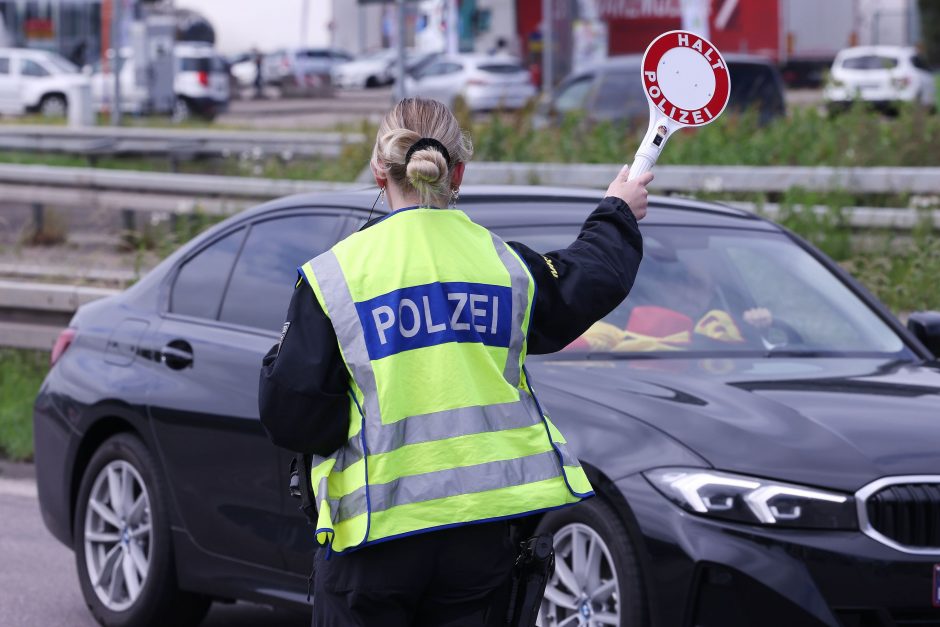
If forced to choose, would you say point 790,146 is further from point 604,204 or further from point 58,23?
point 58,23

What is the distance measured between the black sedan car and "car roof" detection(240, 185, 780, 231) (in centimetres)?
1

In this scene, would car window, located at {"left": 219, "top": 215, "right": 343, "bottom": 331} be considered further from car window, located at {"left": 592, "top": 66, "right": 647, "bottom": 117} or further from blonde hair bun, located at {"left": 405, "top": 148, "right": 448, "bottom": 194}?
car window, located at {"left": 592, "top": 66, "right": 647, "bottom": 117}

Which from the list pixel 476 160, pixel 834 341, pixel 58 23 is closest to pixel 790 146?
pixel 476 160

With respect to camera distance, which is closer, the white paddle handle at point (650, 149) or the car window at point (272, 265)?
the white paddle handle at point (650, 149)

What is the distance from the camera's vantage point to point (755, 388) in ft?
15.4

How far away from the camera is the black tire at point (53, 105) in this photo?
42844mm

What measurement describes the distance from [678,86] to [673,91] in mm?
17

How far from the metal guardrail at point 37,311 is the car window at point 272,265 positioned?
11.4ft

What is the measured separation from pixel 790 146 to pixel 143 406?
28.0 feet

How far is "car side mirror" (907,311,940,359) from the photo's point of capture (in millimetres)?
5559

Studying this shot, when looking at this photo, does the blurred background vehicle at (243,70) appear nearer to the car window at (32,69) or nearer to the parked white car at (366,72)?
the parked white car at (366,72)

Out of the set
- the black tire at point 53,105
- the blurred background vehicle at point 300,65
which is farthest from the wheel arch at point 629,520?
the blurred background vehicle at point 300,65

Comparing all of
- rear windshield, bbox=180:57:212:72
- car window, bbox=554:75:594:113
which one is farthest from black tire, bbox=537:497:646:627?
rear windshield, bbox=180:57:212:72

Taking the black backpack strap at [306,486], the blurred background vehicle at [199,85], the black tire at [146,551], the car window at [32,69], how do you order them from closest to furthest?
the black backpack strap at [306,486] → the black tire at [146,551] → the car window at [32,69] → the blurred background vehicle at [199,85]
